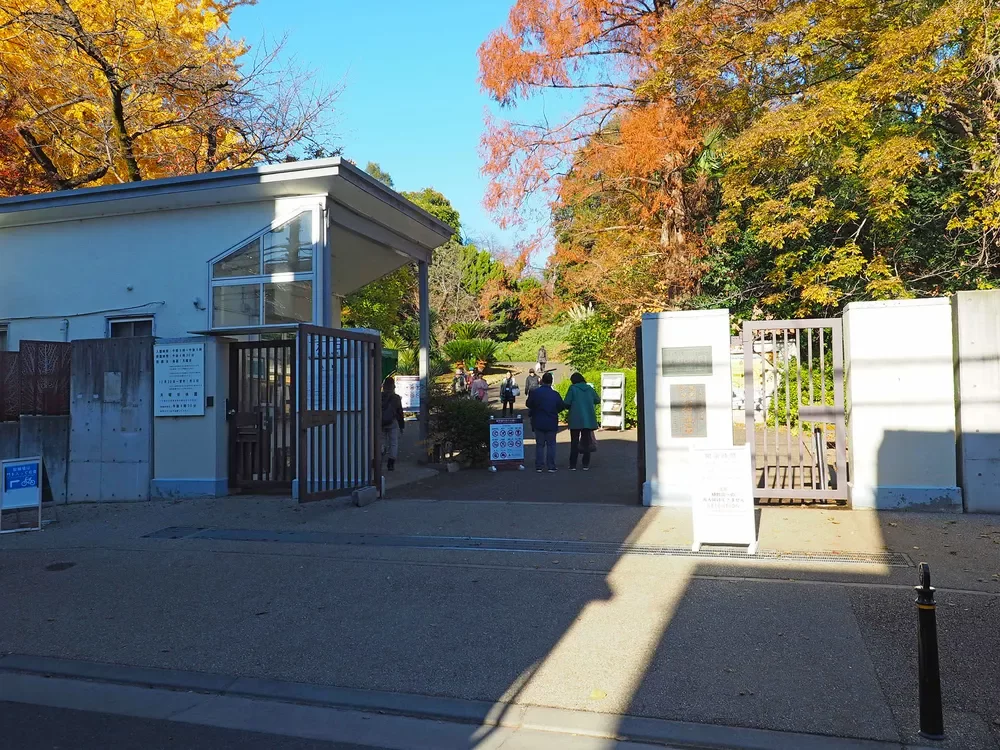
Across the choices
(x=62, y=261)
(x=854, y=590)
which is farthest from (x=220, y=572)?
(x=62, y=261)

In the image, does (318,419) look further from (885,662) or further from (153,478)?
(885,662)

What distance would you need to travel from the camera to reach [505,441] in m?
14.5

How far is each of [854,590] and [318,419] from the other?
6.35 metres

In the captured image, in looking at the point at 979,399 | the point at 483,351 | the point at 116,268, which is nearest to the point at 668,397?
the point at 979,399

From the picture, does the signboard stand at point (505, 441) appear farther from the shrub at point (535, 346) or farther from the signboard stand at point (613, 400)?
the shrub at point (535, 346)

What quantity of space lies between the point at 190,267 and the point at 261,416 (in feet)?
8.51

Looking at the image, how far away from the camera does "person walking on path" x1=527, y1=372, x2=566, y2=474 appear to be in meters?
14.1

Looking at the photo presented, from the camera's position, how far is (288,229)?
12.1 m

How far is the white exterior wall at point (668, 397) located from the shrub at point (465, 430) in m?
5.01

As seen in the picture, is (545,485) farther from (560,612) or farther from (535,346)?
(535,346)

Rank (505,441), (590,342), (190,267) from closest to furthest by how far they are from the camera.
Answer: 1. (190,267)
2. (505,441)
3. (590,342)

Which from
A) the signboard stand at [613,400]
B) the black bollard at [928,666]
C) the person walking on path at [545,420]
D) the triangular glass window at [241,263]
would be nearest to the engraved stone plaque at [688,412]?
the person walking on path at [545,420]

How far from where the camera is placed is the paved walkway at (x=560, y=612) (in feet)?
15.9

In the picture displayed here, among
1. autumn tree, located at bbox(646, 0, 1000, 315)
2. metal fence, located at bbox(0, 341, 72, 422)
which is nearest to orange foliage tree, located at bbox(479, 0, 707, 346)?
autumn tree, located at bbox(646, 0, 1000, 315)
